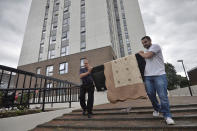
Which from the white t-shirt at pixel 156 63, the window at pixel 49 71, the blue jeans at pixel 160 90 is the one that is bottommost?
the blue jeans at pixel 160 90

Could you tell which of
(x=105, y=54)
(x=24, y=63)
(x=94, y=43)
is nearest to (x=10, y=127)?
(x=105, y=54)

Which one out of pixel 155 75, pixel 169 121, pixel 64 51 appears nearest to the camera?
pixel 169 121

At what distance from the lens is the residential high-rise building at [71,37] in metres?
15.6

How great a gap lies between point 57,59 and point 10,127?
15.9m

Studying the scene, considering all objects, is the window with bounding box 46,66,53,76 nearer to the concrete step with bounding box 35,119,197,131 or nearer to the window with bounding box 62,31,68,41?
the window with bounding box 62,31,68,41

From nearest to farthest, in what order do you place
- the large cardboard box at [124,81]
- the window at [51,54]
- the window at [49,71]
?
1. the large cardboard box at [124,81]
2. the window at [49,71]
3. the window at [51,54]

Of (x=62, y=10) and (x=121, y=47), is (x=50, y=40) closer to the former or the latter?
(x=62, y=10)

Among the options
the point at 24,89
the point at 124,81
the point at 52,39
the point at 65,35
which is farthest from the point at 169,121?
A: the point at 52,39

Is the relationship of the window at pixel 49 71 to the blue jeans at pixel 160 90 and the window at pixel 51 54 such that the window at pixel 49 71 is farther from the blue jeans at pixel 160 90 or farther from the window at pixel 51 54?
the blue jeans at pixel 160 90

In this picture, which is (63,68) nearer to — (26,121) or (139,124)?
(26,121)

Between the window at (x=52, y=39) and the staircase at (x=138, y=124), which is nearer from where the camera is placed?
the staircase at (x=138, y=124)

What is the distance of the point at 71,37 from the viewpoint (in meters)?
17.5

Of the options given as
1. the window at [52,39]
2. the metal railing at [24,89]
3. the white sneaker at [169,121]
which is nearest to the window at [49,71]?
the window at [52,39]

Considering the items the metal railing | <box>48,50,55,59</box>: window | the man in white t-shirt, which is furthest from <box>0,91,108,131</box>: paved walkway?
<box>48,50,55,59</box>: window
